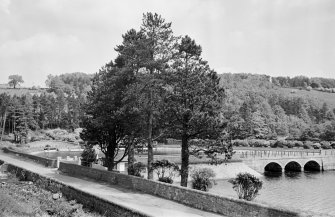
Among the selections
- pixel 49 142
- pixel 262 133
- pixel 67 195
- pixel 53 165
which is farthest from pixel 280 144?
pixel 67 195

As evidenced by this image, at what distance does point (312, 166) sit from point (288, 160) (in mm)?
11593

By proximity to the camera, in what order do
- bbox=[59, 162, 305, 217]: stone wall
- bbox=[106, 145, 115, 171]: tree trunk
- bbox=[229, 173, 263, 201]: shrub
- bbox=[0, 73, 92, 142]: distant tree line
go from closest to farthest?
1. bbox=[59, 162, 305, 217]: stone wall
2. bbox=[229, 173, 263, 201]: shrub
3. bbox=[106, 145, 115, 171]: tree trunk
4. bbox=[0, 73, 92, 142]: distant tree line

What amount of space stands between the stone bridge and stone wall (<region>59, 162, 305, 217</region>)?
3658 centimetres

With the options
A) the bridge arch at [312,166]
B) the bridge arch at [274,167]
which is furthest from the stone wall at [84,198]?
the bridge arch at [312,166]

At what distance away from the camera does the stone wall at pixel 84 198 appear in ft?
59.0

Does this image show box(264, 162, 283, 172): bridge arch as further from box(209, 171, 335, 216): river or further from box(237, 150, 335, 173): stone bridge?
box(209, 171, 335, 216): river

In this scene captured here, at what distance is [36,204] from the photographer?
72.4ft

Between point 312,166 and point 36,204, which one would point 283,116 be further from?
point 36,204

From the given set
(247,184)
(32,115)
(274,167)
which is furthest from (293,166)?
(32,115)

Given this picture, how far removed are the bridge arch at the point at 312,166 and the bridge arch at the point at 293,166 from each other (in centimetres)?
551

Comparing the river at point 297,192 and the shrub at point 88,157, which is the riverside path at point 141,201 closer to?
the river at point 297,192

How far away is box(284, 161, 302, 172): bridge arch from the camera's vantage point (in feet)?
237

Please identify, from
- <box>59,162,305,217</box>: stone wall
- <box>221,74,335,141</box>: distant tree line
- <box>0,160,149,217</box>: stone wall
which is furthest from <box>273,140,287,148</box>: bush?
<box>0,160,149,217</box>: stone wall

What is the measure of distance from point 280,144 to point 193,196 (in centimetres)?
8928
